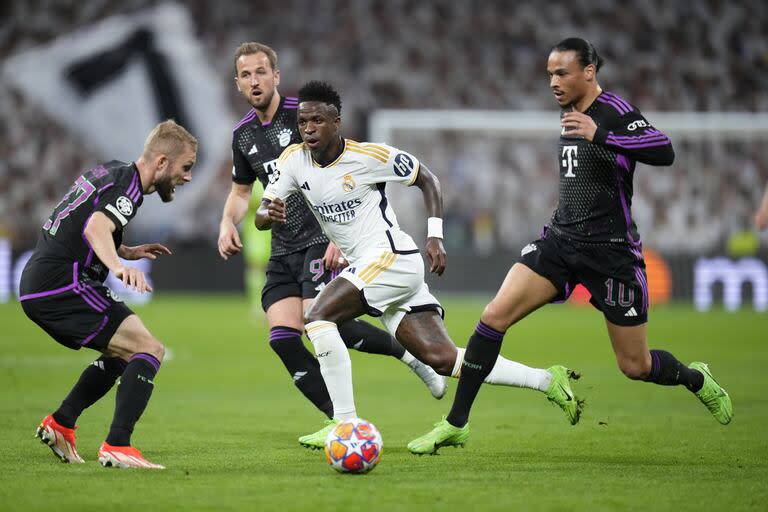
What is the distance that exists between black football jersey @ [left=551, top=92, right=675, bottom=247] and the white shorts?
0.88 metres

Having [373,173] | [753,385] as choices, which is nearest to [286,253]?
[373,173]

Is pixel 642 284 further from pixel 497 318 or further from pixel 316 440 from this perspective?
pixel 316 440

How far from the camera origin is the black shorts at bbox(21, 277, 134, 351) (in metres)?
6.14

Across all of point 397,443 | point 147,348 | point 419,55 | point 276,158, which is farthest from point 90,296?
point 419,55

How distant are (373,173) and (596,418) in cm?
293

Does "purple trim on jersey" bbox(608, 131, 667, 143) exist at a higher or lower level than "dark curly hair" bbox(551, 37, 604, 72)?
lower

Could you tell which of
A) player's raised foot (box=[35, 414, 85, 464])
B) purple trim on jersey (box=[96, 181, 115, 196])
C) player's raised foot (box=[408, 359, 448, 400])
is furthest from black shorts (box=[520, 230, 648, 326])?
player's raised foot (box=[35, 414, 85, 464])

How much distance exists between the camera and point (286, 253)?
7.60 meters

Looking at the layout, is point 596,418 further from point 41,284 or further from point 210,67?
point 210,67

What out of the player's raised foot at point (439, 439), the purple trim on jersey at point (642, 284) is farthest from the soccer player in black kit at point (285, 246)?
the purple trim on jersey at point (642, 284)

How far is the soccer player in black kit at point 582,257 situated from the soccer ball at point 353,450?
2.45 ft

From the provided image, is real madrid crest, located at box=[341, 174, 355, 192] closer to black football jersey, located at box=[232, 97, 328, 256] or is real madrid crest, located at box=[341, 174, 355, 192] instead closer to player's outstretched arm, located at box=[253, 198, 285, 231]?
player's outstretched arm, located at box=[253, 198, 285, 231]

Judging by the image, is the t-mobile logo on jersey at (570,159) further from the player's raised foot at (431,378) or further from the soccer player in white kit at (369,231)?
the player's raised foot at (431,378)

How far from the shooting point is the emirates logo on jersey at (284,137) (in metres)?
7.64
